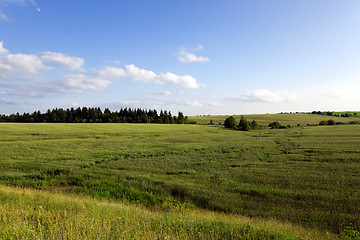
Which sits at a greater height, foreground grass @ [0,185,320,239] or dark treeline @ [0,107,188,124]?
dark treeline @ [0,107,188,124]

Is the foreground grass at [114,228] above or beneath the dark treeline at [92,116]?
beneath

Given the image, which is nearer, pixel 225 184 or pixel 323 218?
pixel 323 218

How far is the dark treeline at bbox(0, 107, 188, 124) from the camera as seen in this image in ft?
A: 371

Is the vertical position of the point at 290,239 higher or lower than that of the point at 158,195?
higher

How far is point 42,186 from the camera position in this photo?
14.1 meters

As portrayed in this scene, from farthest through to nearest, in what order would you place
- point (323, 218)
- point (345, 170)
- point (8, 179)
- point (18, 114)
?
point (18, 114), point (345, 170), point (8, 179), point (323, 218)

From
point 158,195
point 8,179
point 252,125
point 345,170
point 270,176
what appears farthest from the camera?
point 252,125

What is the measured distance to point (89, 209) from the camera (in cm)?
809

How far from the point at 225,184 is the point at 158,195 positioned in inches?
204

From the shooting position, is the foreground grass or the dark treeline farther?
the dark treeline

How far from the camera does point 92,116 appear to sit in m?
117

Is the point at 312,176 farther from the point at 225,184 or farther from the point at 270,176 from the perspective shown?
the point at 225,184

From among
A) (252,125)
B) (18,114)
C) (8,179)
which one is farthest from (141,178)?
(18,114)

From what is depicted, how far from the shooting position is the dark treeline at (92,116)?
371 feet
